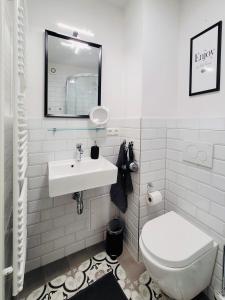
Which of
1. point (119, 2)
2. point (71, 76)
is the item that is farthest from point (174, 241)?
point (119, 2)

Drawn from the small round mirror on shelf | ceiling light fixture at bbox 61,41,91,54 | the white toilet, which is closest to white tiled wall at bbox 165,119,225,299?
the white toilet

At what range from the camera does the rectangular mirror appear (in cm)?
143

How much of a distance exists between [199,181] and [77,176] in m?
0.99

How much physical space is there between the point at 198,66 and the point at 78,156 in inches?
50.6

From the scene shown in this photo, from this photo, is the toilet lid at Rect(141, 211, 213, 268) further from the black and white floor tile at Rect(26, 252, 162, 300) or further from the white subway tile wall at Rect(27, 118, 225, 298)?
the black and white floor tile at Rect(26, 252, 162, 300)

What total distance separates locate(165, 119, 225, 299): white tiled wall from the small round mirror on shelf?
616 mm

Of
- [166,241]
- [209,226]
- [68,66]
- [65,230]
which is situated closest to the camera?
[166,241]

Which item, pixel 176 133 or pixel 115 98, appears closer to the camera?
pixel 176 133

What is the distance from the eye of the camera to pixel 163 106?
157 cm

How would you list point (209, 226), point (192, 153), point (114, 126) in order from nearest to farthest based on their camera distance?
point (209, 226), point (192, 153), point (114, 126)

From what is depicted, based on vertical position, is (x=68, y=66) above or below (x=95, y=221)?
above

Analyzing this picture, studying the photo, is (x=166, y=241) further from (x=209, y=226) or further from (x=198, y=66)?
(x=198, y=66)

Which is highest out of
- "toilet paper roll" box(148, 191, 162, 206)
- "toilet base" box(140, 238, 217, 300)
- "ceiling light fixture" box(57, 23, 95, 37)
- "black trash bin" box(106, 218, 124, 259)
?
"ceiling light fixture" box(57, 23, 95, 37)

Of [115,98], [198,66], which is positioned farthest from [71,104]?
[198,66]
